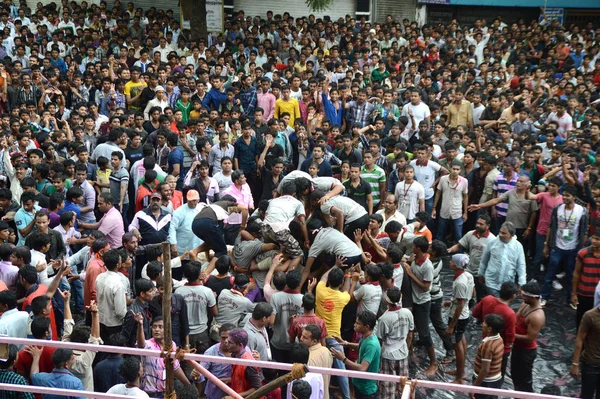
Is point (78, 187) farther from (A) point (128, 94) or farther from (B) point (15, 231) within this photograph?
(A) point (128, 94)

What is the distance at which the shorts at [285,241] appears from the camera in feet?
26.5

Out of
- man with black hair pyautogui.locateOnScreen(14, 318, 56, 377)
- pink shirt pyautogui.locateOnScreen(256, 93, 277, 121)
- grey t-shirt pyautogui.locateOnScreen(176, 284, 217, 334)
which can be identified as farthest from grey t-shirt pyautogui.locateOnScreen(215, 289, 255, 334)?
pink shirt pyautogui.locateOnScreen(256, 93, 277, 121)

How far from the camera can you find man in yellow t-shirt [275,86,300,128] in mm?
13646

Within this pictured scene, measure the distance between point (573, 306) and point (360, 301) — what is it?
3.13 metres

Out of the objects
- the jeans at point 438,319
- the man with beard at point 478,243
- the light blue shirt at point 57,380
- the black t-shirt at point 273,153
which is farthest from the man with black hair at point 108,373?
the black t-shirt at point 273,153

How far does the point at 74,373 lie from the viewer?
6.31 m

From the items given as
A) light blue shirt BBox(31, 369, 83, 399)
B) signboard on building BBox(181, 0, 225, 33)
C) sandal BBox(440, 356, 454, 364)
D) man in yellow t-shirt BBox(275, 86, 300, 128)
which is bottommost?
sandal BBox(440, 356, 454, 364)

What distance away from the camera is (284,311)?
24.2 feet

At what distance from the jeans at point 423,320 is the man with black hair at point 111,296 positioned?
10.5 feet

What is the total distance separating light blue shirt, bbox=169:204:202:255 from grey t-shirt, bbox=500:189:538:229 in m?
4.56

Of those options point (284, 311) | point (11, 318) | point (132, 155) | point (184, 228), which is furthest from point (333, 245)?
point (132, 155)

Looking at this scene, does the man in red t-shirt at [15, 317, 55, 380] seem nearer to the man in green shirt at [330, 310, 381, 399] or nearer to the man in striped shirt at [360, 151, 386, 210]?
the man in green shirt at [330, 310, 381, 399]

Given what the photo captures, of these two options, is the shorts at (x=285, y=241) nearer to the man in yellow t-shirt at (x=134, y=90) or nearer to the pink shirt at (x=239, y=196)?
the pink shirt at (x=239, y=196)

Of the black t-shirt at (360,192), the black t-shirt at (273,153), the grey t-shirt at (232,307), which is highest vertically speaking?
the black t-shirt at (273,153)
